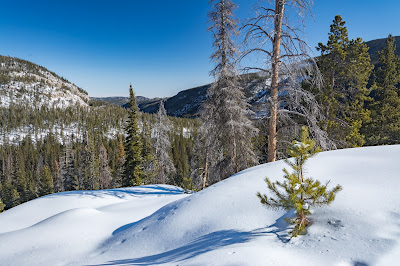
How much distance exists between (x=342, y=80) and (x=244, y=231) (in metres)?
15.6

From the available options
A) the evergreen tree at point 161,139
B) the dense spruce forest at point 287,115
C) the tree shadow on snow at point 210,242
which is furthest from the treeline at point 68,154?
the tree shadow on snow at point 210,242

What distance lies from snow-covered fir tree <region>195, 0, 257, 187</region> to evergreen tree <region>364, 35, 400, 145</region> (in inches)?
474

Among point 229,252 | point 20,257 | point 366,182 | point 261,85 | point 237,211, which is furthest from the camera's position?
point 261,85

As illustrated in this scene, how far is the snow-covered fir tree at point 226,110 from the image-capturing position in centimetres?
1068

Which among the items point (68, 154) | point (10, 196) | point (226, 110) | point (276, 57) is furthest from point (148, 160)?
point (68, 154)

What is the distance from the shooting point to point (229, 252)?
2744 millimetres

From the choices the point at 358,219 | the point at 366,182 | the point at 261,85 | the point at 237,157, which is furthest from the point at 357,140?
the point at 358,219

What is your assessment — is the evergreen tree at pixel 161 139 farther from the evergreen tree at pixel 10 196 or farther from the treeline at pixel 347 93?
the evergreen tree at pixel 10 196

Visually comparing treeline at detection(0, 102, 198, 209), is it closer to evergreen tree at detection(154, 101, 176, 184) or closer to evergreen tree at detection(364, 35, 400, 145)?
evergreen tree at detection(154, 101, 176, 184)

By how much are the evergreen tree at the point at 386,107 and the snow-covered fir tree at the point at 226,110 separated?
39.5ft

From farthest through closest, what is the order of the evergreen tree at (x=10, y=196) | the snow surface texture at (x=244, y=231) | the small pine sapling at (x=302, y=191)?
the evergreen tree at (x=10, y=196)
the small pine sapling at (x=302, y=191)
the snow surface texture at (x=244, y=231)

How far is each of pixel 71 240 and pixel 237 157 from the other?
28.9 feet

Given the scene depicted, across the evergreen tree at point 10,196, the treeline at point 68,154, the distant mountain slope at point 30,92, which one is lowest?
the evergreen tree at point 10,196

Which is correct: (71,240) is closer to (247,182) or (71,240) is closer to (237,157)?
(247,182)
